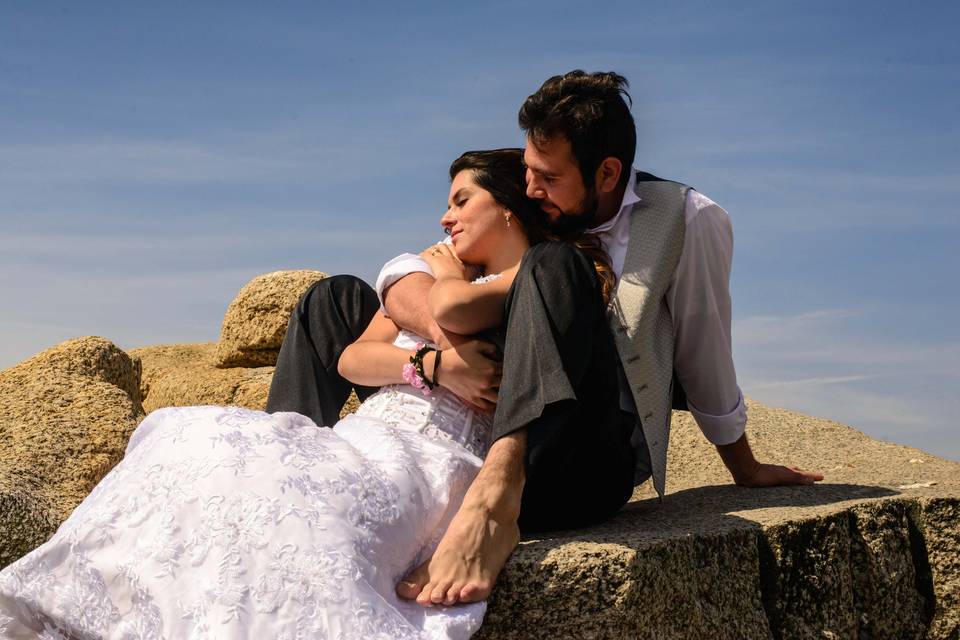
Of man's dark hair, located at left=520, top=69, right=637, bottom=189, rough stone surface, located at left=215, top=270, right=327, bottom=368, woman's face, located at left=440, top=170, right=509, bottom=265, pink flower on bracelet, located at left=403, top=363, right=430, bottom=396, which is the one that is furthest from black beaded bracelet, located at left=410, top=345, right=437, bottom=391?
rough stone surface, located at left=215, top=270, right=327, bottom=368

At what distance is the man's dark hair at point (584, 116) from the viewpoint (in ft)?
11.1

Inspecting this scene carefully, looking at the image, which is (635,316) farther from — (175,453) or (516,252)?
(175,453)

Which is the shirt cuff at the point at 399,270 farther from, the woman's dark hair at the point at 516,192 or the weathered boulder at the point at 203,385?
the weathered boulder at the point at 203,385

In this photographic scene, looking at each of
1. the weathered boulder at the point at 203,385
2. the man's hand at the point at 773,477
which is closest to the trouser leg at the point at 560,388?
the man's hand at the point at 773,477

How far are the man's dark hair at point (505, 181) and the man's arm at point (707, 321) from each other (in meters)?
0.56

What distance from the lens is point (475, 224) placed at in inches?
135

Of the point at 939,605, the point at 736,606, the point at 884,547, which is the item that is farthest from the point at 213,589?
the point at 939,605

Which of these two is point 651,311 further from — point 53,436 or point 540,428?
point 53,436

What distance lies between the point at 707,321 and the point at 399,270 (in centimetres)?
115

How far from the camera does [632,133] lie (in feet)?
11.7

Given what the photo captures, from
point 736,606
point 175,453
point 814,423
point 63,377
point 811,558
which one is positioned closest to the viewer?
point 175,453

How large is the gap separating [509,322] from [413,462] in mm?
519

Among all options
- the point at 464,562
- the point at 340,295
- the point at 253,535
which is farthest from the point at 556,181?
the point at 253,535

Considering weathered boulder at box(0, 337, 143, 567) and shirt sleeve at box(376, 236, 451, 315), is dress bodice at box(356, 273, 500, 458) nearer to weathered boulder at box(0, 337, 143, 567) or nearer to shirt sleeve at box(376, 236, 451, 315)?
shirt sleeve at box(376, 236, 451, 315)
